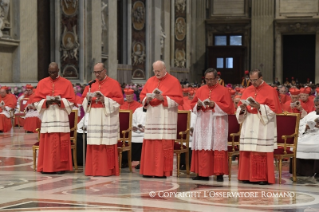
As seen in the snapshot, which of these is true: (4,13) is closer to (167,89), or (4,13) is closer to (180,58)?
(167,89)

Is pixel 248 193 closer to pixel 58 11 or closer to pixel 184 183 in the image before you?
pixel 184 183

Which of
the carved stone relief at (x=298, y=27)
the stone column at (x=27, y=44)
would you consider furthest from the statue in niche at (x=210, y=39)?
the stone column at (x=27, y=44)

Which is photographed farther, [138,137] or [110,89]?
[138,137]

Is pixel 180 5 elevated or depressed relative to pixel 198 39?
elevated

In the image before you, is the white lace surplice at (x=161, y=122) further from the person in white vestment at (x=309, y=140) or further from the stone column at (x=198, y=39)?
the stone column at (x=198, y=39)

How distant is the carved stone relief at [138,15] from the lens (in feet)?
88.3

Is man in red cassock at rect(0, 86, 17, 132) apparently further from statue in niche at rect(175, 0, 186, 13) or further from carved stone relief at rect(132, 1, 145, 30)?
statue in niche at rect(175, 0, 186, 13)

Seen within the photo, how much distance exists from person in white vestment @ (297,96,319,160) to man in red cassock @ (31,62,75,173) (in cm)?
351

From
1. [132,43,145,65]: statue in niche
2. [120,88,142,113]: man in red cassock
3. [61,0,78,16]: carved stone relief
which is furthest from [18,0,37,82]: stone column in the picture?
[132,43,145,65]: statue in niche

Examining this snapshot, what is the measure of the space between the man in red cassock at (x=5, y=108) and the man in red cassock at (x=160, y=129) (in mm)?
8324

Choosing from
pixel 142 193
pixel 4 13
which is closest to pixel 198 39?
pixel 4 13

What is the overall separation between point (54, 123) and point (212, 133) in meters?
2.42

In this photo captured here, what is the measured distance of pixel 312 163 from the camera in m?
9.20

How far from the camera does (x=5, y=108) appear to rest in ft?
54.3
